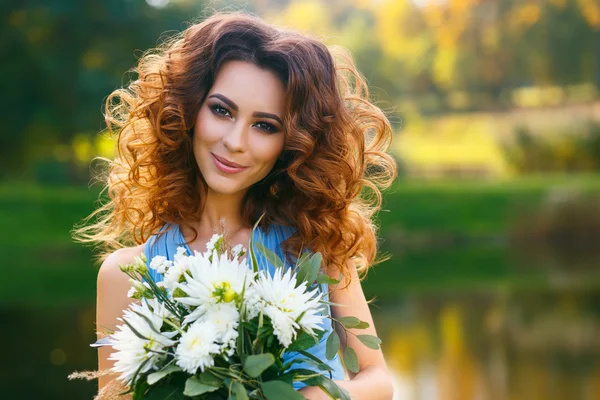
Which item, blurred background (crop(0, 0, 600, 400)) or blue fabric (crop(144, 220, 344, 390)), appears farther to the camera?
blurred background (crop(0, 0, 600, 400))

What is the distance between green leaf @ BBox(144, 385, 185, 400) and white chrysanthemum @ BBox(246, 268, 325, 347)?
23 cm

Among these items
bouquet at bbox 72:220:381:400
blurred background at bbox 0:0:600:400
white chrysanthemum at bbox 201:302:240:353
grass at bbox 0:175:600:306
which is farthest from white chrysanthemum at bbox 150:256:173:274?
grass at bbox 0:175:600:306

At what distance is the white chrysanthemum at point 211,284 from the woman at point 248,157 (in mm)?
517

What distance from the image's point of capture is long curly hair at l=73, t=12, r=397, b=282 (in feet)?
8.30

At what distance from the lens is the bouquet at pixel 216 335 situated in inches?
74.9

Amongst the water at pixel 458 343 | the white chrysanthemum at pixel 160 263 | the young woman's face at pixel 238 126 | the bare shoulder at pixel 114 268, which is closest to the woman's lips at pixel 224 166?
the young woman's face at pixel 238 126

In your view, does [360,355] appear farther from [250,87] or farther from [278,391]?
[250,87]

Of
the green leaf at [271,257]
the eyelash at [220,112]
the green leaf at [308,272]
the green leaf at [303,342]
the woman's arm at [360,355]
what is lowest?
the woman's arm at [360,355]

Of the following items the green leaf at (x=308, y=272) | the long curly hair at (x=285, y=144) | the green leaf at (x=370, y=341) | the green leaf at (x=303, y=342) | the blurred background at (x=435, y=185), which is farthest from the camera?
the blurred background at (x=435, y=185)

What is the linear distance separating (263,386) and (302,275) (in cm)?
29

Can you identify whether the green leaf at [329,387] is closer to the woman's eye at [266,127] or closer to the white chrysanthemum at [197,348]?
→ the white chrysanthemum at [197,348]

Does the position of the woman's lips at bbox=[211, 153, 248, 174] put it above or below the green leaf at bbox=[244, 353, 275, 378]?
above

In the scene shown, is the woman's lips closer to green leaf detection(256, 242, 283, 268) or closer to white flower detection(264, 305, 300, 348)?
green leaf detection(256, 242, 283, 268)

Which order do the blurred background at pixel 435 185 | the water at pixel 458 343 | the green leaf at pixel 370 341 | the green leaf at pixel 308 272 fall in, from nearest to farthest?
the green leaf at pixel 308 272
the green leaf at pixel 370 341
the water at pixel 458 343
the blurred background at pixel 435 185
